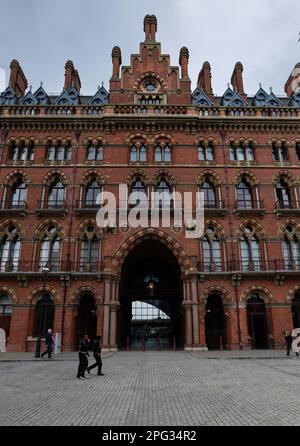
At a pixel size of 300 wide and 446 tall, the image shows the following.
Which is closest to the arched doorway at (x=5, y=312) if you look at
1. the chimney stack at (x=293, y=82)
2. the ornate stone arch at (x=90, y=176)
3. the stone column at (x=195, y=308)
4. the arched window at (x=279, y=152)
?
the ornate stone arch at (x=90, y=176)

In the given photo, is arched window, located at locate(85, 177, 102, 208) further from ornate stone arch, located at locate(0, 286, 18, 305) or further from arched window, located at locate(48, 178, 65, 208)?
ornate stone arch, located at locate(0, 286, 18, 305)

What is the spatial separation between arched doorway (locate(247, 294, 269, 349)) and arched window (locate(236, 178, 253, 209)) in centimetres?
781

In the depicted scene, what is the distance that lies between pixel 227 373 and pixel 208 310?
451 inches

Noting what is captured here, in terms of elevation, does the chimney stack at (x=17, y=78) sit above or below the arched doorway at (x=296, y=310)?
above

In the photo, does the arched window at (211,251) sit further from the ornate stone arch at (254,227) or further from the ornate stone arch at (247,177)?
the ornate stone arch at (247,177)

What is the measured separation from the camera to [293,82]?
3291cm

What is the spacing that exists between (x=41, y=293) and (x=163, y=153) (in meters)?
15.3

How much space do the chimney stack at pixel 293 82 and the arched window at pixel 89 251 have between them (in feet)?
85.1

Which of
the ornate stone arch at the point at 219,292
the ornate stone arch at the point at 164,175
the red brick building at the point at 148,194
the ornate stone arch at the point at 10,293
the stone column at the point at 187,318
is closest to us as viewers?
the stone column at the point at 187,318

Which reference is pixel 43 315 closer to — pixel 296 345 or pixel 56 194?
pixel 56 194

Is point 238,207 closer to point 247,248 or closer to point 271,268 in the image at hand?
point 247,248

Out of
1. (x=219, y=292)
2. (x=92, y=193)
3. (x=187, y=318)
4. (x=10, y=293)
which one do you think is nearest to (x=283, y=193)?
(x=219, y=292)

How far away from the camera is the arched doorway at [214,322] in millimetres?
24312
